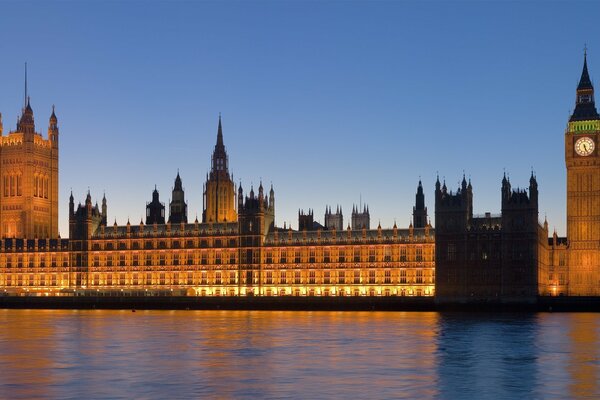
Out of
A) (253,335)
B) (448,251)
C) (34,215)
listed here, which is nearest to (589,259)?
(448,251)

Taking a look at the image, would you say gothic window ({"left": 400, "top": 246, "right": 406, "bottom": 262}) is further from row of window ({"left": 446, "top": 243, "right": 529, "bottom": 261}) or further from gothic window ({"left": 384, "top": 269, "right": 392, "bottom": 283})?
row of window ({"left": 446, "top": 243, "right": 529, "bottom": 261})

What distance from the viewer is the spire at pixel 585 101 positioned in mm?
151750

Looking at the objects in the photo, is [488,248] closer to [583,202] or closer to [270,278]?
[583,202]

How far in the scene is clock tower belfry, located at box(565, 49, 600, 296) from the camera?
149250mm

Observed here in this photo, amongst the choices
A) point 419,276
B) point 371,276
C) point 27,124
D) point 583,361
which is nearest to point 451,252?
point 419,276

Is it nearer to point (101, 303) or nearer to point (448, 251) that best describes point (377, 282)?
point (448, 251)

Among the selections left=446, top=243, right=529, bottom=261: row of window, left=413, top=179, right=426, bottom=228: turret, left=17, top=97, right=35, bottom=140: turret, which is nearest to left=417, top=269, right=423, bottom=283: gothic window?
left=446, top=243, right=529, bottom=261: row of window

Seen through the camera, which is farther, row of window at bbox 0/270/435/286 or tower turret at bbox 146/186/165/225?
tower turret at bbox 146/186/165/225

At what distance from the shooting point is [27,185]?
189250 millimetres

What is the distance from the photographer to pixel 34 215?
18838 cm

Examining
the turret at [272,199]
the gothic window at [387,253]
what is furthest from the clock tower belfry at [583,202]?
the turret at [272,199]

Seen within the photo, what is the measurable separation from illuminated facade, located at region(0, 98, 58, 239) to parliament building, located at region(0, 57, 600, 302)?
2095cm

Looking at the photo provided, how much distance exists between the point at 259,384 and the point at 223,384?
68.3 inches

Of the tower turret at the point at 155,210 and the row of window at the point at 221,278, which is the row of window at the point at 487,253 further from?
the tower turret at the point at 155,210
